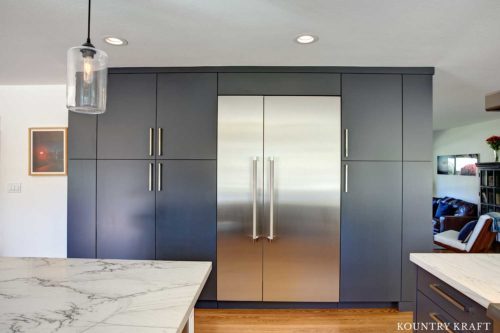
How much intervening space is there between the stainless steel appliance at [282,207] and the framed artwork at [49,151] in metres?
1.87

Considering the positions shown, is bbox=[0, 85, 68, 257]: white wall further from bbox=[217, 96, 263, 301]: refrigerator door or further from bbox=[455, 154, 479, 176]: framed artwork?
bbox=[455, 154, 479, 176]: framed artwork

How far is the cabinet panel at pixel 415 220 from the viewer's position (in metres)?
2.69

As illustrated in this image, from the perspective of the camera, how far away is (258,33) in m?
2.04

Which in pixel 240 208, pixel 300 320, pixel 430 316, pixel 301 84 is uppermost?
pixel 301 84

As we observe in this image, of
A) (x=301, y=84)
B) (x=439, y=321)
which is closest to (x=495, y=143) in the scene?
(x=301, y=84)

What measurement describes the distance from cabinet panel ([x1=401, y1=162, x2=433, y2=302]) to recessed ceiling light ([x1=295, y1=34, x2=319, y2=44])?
5.01 feet

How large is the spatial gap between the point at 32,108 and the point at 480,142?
25.3 feet

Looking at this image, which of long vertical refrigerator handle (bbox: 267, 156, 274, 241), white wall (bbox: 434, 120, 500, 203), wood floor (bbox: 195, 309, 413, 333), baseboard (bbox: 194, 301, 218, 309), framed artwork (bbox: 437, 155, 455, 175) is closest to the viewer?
wood floor (bbox: 195, 309, 413, 333)

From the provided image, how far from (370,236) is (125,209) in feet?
7.63

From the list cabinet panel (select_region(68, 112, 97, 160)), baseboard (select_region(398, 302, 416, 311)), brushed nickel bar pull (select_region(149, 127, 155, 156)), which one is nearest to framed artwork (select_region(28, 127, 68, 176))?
cabinet panel (select_region(68, 112, 97, 160))

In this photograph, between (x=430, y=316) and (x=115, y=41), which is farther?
(x=115, y=41)

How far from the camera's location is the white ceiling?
171 cm

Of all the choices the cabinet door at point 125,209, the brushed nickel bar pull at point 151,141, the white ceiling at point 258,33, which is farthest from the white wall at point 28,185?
the brushed nickel bar pull at point 151,141

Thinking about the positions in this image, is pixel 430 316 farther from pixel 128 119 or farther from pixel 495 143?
pixel 495 143
